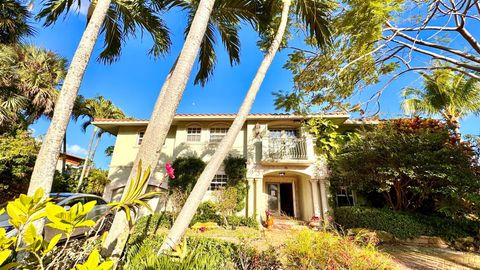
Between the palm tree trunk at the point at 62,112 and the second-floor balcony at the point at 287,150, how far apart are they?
10.4m

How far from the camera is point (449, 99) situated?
41.4 feet

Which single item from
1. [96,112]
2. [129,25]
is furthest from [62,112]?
[96,112]

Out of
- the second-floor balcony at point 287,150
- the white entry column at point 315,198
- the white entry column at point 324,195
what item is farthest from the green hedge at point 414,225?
the second-floor balcony at point 287,150

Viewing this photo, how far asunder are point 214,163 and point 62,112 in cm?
273

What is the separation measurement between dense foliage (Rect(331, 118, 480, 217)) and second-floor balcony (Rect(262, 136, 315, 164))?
1.88 meters

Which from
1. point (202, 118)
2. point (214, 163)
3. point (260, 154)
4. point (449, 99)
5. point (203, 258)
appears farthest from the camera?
point (202, 118)

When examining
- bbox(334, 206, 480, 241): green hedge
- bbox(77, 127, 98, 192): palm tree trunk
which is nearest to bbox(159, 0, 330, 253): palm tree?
bbox(334, 206, 480, 241): green hedge

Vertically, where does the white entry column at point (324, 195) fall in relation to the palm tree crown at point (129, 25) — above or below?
below

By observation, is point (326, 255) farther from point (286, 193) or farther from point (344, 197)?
point (286, 193)

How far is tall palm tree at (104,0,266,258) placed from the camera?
10.4 feet

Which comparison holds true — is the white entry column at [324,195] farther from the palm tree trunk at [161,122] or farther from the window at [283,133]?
the palm tree trunk at [161,122]

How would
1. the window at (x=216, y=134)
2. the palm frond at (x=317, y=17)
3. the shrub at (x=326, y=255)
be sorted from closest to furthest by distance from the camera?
the shrub at (x=326, y=255), the palm frond at (x=317, y=17), the window at (x=216, y=134)

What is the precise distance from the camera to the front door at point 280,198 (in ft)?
47.9

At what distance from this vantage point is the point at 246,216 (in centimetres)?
1250
